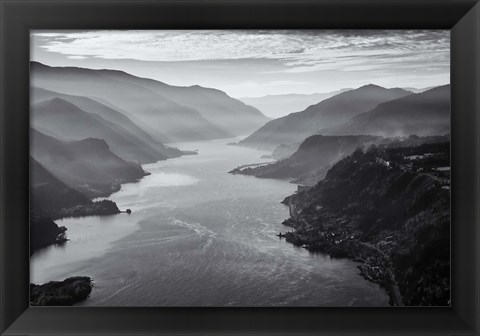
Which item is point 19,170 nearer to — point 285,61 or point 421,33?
point 285,61

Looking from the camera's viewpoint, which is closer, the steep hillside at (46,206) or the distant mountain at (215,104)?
the steep hillside at (46,206)

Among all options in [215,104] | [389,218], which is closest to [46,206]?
[215,104]

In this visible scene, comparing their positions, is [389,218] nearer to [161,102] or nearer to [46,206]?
[161,102]

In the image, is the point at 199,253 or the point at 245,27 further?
the point at 199,253

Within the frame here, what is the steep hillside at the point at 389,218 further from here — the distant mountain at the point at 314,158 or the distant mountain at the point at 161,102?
the distant mountain at the point at 161,102

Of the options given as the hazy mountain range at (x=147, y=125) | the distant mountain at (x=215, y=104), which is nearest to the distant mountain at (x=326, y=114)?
the hazy mountain range at (x=147, y=125)
